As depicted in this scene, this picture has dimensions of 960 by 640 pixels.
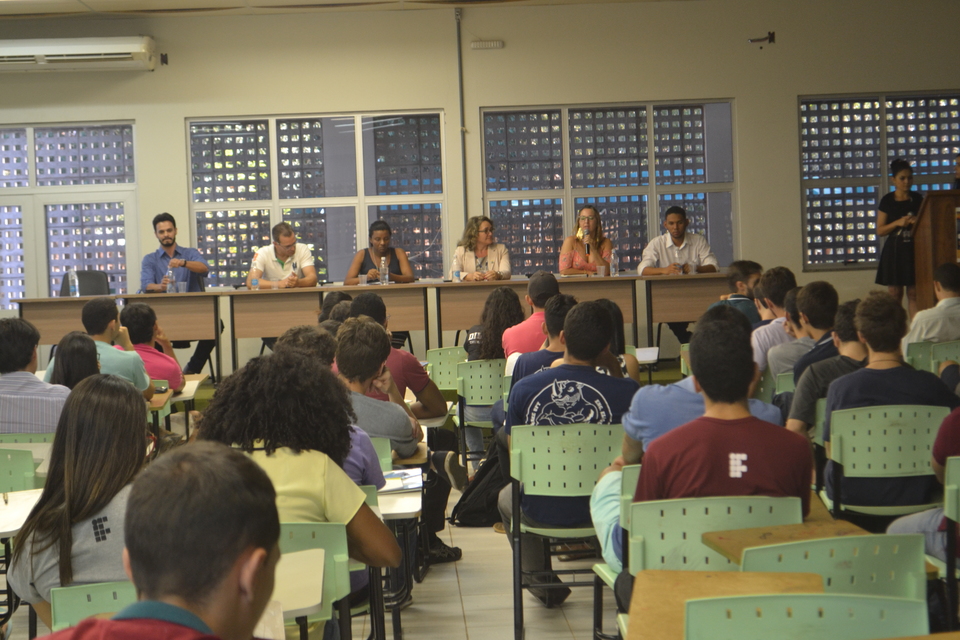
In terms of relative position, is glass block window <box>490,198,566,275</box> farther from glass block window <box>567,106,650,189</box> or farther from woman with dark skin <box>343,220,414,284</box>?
woman with dark skin <box>343,220,414,284</box>

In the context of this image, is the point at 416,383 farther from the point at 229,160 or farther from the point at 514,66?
the point at 229,160

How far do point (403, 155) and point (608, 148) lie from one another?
7.20ft

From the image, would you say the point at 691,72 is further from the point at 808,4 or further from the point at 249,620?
the point at 249,620

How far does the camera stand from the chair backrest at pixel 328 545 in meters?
1.79

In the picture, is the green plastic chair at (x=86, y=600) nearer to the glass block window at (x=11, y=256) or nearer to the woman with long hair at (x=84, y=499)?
the woman with long hair at (x=84, y=499)

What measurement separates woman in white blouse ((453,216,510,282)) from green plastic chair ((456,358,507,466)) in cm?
327

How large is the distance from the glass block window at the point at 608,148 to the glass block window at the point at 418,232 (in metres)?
1.58

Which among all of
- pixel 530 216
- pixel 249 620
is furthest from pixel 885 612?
pixel 530 216

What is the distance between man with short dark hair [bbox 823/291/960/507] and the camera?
114 inches

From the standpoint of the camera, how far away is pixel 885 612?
1.19m

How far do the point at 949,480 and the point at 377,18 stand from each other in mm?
7930

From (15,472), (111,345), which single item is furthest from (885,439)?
(111,345)

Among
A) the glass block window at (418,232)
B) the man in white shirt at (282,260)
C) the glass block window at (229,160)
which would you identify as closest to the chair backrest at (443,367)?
the man in white shirt at (282,260)

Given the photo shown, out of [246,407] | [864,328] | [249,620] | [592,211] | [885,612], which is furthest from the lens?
[592,211]
